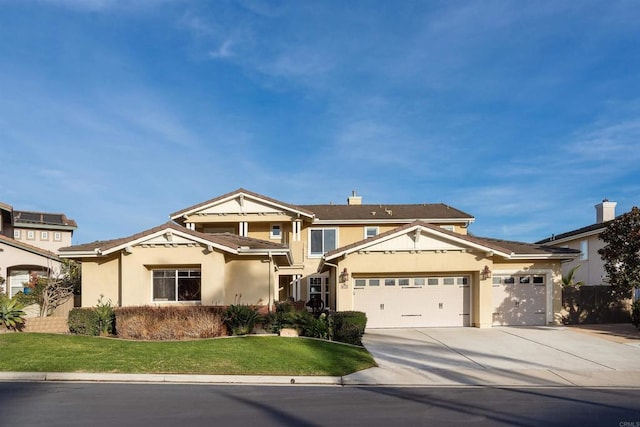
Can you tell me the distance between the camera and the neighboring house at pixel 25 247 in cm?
2692

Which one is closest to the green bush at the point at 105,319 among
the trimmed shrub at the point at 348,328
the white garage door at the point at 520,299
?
the trimmed shrub at the point at 348,328

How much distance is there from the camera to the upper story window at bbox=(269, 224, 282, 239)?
27930mm

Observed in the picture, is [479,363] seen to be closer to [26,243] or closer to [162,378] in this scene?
[162,378]

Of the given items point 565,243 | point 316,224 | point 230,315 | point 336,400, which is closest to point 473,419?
point 336,400

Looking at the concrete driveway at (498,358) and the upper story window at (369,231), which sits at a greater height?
the upper story window at (369,231)

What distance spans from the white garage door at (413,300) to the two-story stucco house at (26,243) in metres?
16.9

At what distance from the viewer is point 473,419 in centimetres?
813

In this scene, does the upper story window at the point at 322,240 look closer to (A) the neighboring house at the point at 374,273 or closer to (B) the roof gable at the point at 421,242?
(A) the neighboring house at the point at 374,273

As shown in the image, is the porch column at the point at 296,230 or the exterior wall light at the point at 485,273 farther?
the porch column at the point at 296,230

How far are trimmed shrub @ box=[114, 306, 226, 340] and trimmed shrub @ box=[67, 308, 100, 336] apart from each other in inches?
37.2

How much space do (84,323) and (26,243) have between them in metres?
21.3

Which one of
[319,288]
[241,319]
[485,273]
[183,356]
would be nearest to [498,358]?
[485,273]

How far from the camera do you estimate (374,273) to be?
21469 mm

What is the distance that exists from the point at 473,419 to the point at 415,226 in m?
13.4
